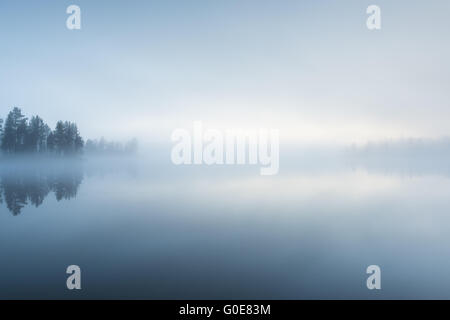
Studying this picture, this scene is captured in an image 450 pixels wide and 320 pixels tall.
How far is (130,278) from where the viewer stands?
7.85 meters

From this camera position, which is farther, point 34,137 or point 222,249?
point 34,137

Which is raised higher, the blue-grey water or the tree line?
the tree line

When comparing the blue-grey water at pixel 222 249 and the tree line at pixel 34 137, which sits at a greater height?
the tree line at pixel 34 137

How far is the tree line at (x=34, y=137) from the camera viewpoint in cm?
4225

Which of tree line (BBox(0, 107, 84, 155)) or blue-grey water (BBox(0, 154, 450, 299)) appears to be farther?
tree line (BBox(0, 107, 84, 155))

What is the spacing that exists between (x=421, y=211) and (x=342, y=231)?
9.46 meters

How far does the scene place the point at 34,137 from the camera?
4556cm

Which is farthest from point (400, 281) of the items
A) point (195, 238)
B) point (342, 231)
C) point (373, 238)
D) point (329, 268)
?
point (195, 238)

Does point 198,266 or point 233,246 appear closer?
point 198,266

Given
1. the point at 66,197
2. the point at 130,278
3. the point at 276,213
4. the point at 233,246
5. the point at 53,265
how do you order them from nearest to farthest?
the point at 130,278 < the point at 53,265 < the point at 233,246 < the point at 276,213 < the point at 66,197

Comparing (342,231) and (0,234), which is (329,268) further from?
(0,234)

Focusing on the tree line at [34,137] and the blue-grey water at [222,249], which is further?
the tree line at [34,137]

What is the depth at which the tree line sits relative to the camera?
42250 mm

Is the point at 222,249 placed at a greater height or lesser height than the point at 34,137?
lesser
